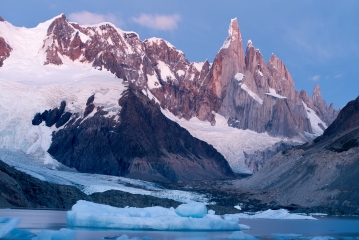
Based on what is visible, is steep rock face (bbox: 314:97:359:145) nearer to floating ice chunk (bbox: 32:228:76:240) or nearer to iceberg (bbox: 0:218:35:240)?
iceberg (bbox: 0:218:35:240)

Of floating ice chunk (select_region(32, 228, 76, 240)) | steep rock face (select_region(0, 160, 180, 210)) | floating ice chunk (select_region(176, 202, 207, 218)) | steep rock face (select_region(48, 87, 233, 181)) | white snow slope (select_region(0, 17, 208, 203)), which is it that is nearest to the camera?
floating ice chunk (select_region(32, 228, 76, 240))

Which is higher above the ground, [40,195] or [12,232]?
[40,195]

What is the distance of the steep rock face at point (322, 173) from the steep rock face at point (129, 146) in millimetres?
41782

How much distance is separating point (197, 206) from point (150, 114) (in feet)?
458

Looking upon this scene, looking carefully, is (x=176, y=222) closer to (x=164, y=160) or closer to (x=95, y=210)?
(x=95, y=210)

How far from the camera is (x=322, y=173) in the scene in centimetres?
8875

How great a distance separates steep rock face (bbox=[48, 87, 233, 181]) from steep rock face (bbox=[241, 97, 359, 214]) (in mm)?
41782

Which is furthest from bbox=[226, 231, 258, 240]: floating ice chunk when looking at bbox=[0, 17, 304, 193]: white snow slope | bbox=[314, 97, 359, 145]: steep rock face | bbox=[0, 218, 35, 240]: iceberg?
bbox=[0, 17, 304, 193]: white snow slope

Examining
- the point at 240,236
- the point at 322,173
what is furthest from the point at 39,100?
the point at 240,236

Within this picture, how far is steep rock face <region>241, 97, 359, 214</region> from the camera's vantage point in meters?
80.3

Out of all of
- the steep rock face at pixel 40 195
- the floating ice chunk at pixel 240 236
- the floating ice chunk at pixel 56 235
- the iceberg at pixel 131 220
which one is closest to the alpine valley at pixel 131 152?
the steep rock face at pixel 40 195

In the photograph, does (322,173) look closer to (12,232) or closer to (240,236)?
(240,236)

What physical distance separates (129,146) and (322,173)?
76.5 meters

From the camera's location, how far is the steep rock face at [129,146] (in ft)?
498
